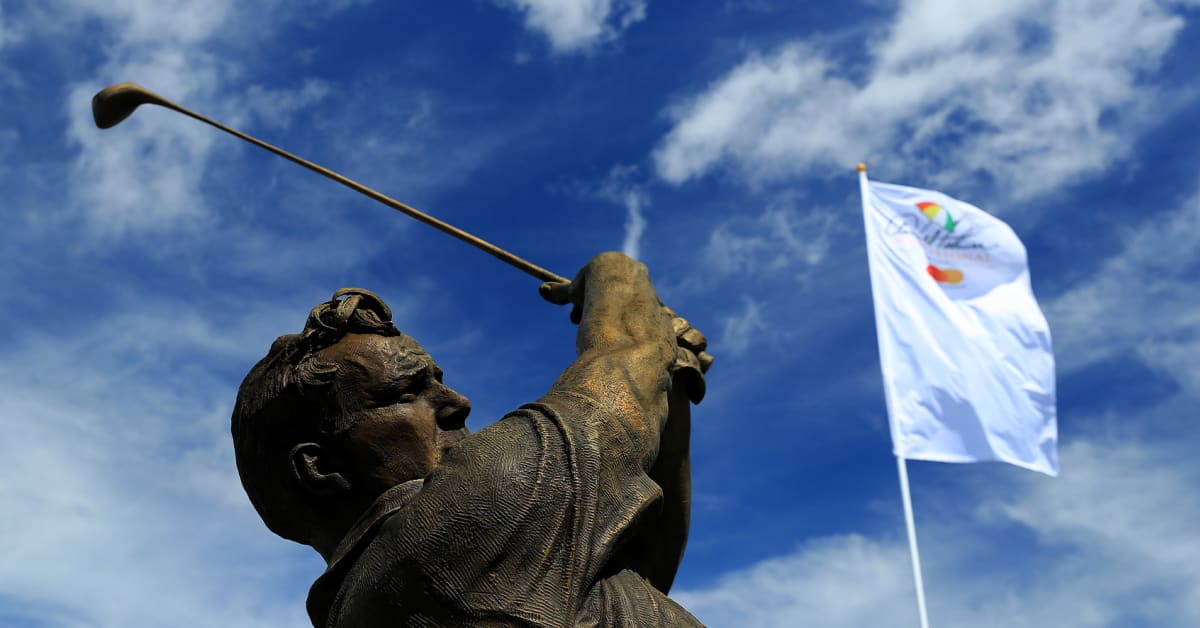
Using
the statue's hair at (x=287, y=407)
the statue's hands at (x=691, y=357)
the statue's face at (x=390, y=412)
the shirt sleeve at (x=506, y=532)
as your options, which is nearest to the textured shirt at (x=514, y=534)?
the shirt sleeve at (x=506, y=532)

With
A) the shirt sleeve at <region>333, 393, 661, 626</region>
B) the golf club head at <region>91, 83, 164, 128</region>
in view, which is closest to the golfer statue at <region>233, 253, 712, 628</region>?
the shirt sleeve at <region>333, 393, 661, 626</region>

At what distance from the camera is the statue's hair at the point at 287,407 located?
151 inches

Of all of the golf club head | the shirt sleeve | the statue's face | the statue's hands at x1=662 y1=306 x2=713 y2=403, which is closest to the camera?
the shirt sleeve

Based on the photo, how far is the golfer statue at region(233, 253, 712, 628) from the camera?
335 cm

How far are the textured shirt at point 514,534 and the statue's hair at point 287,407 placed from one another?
1.12ft

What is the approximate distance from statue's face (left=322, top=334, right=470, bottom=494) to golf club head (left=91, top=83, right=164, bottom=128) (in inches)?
95.3

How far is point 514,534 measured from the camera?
3365mm

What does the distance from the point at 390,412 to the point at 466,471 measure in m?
0.51

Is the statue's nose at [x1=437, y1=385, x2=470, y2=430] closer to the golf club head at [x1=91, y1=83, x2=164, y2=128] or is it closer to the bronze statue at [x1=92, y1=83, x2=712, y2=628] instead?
the bronze statue at [x1=92, y1=83, x2=712, y2=628]

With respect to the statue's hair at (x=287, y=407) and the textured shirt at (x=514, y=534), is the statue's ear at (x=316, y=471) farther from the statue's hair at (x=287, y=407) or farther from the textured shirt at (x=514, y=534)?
the textured shirt at (x=514, y=534)

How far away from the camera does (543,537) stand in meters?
3.40

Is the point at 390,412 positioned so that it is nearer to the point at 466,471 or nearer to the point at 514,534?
the point at 466,471

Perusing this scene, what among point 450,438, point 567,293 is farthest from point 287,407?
point 567,293

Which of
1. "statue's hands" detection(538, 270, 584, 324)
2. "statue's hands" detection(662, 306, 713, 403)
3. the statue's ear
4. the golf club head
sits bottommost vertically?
the statue's ear
